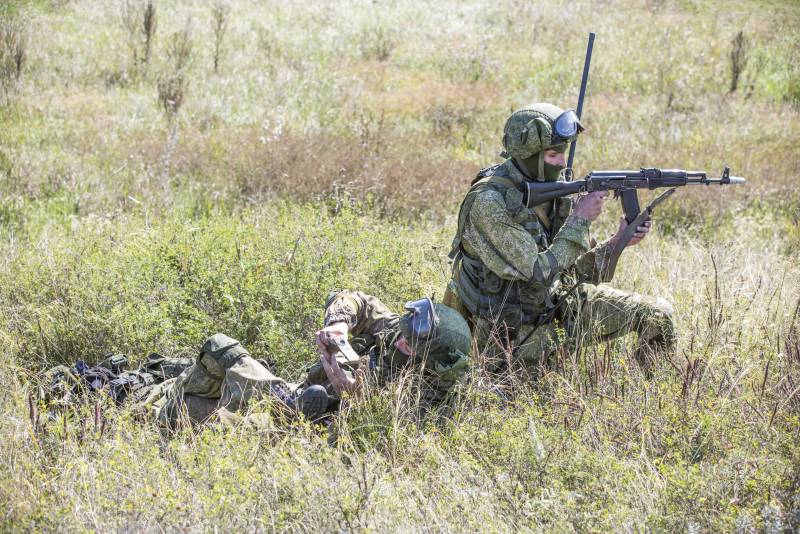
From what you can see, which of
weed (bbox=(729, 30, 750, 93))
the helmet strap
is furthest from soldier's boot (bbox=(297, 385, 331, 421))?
weed (bbox=(729, 30, 750, 93))

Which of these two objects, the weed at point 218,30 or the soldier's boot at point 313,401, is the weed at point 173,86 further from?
the soldier's boot at point 313,401

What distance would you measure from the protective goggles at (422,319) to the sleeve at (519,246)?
0.62 meters

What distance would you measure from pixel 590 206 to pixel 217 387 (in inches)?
89.5

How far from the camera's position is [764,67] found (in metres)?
13.8

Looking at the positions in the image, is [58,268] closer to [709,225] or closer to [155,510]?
[155,510]

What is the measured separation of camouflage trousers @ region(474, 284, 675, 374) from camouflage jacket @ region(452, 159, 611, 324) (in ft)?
0.33

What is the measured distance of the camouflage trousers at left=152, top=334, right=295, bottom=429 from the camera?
4.02 m

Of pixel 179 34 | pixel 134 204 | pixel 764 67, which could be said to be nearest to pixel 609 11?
pixel 764 67

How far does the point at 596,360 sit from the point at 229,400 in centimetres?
193

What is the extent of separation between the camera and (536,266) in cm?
420

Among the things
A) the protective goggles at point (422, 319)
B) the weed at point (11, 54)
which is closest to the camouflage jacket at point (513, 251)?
the protective goggles at point (422, 319)

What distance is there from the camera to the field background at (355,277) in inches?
125

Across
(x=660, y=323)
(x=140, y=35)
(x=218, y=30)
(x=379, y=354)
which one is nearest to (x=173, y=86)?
(x=218, y=30)

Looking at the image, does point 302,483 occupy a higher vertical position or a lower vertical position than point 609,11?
lower
